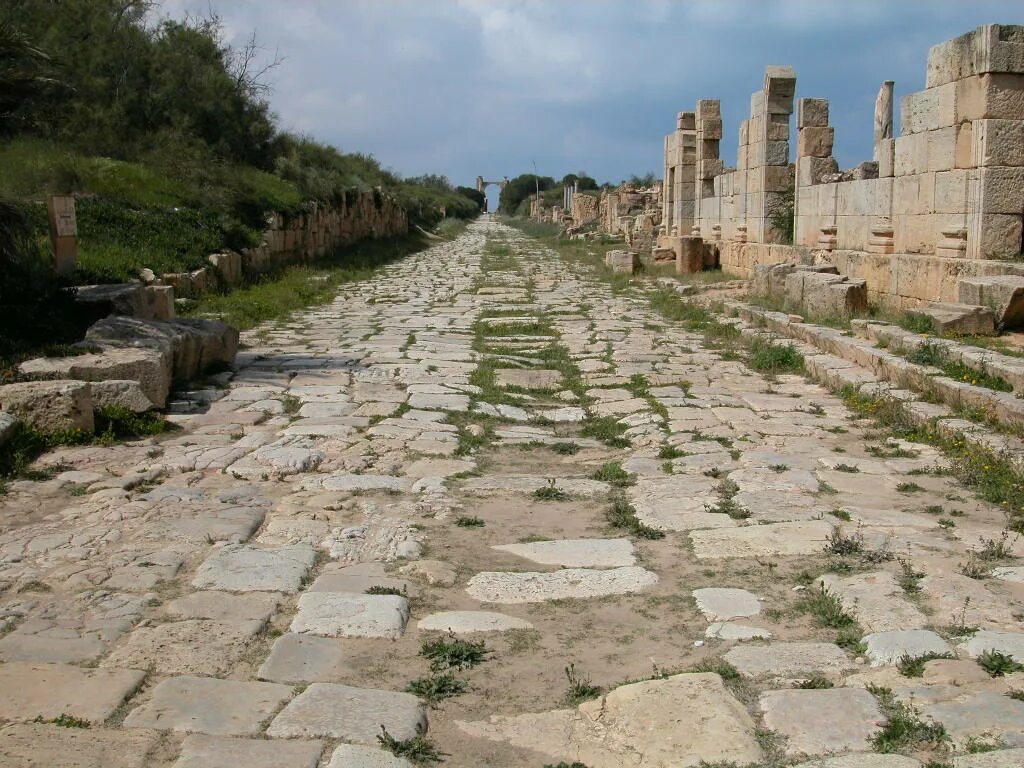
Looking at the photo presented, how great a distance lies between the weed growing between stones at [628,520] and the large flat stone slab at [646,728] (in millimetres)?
1741

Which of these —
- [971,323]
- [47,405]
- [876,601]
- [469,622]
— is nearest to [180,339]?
[47,405]

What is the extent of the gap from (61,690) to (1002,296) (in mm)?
9133

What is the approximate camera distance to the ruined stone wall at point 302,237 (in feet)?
50.4

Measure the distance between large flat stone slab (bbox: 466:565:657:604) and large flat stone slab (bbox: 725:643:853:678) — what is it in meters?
0.81

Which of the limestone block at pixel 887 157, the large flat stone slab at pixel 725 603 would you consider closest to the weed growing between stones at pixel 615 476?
the large flat stone slab at pixel 725 603

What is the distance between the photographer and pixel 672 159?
26188 millimetres

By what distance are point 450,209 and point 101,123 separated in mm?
50375

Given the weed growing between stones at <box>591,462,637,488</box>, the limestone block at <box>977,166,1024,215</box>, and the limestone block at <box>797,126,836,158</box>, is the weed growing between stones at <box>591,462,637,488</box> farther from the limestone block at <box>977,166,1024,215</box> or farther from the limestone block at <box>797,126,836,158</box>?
the limestone block at <box>797,126,836,158</box>

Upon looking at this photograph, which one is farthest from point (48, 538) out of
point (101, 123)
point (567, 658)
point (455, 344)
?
point (101, 123)

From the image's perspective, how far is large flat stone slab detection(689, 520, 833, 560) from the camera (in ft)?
16.1

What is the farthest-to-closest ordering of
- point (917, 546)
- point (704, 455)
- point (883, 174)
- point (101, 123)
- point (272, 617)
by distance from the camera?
point (101, 123)
point (883, 174)
point (704, 455)
point (917, 546)
point (272, 617)

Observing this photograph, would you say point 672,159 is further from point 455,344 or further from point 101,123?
point 455,344

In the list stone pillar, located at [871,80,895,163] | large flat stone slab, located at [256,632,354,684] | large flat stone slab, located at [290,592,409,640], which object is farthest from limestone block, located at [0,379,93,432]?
stone pillar, located at [871,80,895,163]

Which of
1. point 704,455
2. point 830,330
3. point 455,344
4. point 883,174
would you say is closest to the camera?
point 704,455
